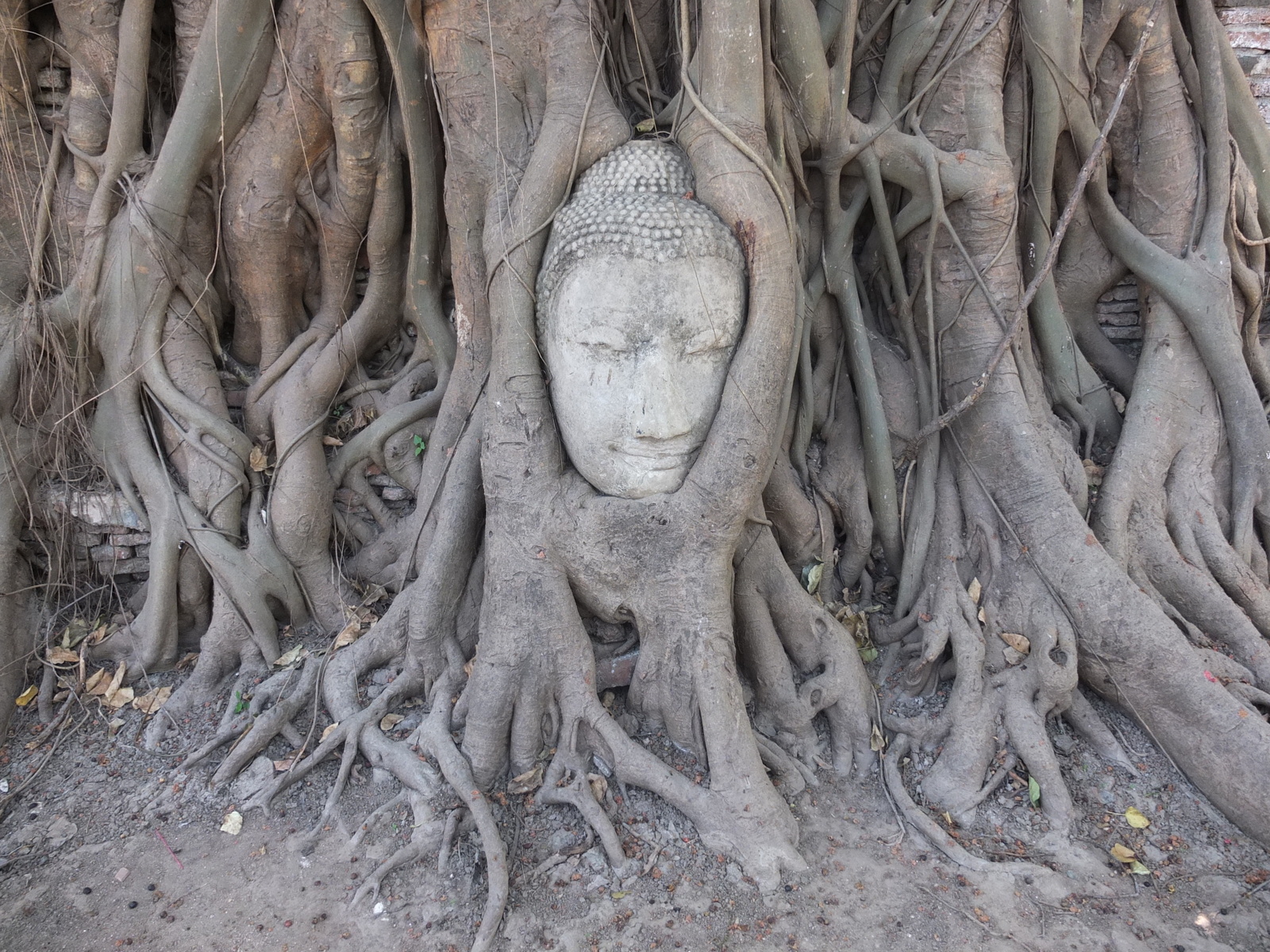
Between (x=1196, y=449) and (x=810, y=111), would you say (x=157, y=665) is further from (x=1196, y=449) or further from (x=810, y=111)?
(x=1196, y=449)

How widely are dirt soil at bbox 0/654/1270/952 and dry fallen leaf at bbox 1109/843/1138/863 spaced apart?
3 cm

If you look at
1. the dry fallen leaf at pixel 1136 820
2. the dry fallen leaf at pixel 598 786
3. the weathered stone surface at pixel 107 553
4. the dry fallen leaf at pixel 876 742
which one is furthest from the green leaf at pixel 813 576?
the weathered stone surface at pixel 107 553

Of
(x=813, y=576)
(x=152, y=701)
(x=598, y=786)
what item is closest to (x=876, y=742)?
(x=813, y=576)

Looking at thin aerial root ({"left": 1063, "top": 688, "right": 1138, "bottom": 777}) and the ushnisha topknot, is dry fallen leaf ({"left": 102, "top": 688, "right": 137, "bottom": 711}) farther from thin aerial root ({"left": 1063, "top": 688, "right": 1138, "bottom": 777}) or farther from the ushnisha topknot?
thin aerial root ({"left": 1063, "top": 688, "right": 1138, "bottom": 777})

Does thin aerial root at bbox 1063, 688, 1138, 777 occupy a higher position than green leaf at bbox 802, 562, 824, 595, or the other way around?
green leaf at bbox 802, 562, 824, 595

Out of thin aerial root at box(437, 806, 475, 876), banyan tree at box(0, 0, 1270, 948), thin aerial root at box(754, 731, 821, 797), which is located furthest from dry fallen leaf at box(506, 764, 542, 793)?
thin aerial root at box(754, 731, 821, 797)

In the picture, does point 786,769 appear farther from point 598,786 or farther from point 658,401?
point 658,401

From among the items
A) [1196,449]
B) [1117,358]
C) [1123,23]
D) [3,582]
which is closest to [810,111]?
[1123,23]

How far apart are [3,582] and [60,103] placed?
6.61 ft

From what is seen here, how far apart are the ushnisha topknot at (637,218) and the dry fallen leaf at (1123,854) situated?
215 cm

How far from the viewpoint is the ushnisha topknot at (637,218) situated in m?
2.25

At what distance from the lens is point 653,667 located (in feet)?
7.93

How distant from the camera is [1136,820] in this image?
2273 mm

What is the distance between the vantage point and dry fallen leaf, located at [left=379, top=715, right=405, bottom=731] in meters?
2.56
